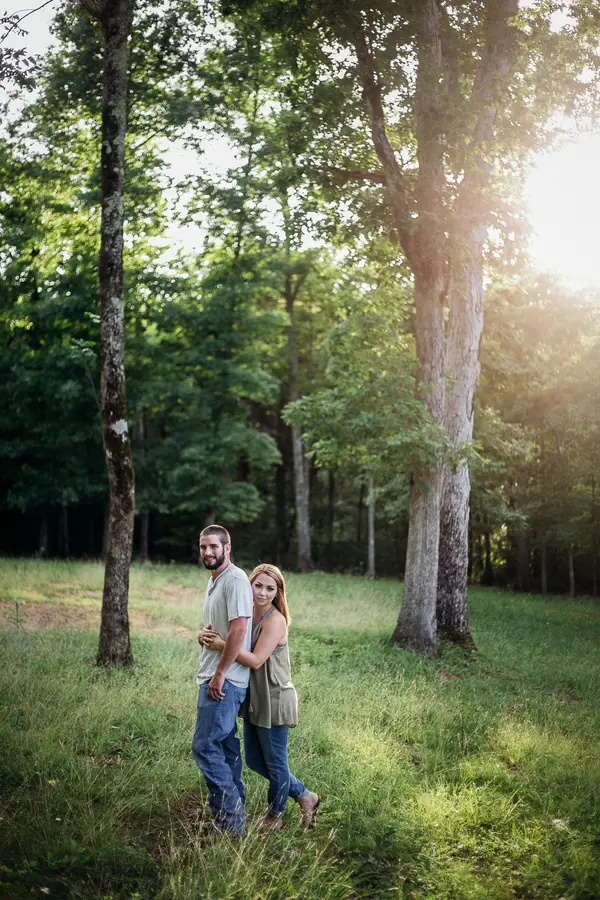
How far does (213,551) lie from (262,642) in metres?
0.73

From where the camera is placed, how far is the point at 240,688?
5.07m

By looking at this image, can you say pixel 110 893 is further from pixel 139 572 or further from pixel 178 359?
pixel 178 359

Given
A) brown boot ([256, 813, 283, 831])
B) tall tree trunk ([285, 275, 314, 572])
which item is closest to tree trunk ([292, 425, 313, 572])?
tall tree trunk ([285, 275, 314, 572])

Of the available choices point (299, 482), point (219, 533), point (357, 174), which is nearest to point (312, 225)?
point (357, 174)

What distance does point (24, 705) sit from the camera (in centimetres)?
734

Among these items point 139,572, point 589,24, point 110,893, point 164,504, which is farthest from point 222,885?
point 164,504

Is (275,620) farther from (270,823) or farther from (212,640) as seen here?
(270,823)

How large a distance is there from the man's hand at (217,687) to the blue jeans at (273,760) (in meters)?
0.55

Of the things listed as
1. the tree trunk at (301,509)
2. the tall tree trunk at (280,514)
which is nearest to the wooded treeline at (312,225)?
the tree trunk at (301,509)

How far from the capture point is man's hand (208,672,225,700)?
4.90 metres

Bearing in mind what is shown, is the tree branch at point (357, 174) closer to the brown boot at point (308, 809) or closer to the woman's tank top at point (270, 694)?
the woman's tank top at point (270, 694)

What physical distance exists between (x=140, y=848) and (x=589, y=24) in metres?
14.4

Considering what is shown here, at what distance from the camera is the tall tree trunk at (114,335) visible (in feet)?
32.4

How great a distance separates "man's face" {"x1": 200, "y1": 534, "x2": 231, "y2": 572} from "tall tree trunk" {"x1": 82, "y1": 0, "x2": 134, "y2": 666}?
202 inches
